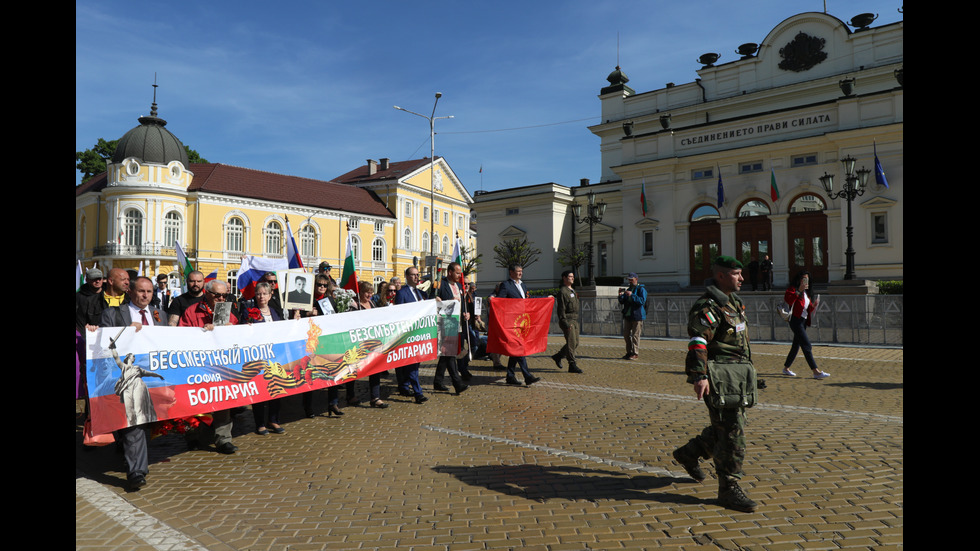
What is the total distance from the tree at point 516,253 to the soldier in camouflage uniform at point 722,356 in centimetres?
3467

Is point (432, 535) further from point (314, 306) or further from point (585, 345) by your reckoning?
point (585, 345)

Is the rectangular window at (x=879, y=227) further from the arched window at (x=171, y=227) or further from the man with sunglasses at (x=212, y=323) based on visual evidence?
the arched window at (x=171, y=227)

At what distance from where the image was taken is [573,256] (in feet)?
126

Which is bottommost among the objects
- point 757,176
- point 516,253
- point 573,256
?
point 573,256

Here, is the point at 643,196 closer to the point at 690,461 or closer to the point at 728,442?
the point at 690,461

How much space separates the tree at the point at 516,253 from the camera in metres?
40.2

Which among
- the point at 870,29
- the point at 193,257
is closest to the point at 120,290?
the point at 870,29

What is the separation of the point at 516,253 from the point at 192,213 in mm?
30964

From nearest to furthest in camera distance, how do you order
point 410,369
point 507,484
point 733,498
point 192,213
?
point 733,498, point 507,484, point 410,369, point 192,213

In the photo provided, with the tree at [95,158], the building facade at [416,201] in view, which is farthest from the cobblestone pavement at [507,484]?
the tree at [95,158]

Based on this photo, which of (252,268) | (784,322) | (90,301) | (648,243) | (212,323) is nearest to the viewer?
(212,323)

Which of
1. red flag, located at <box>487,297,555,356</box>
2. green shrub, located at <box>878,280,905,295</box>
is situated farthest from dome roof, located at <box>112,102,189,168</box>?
green shrub, located at <box>878,280,905,295</box>

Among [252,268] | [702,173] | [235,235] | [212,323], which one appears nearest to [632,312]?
[252,268]

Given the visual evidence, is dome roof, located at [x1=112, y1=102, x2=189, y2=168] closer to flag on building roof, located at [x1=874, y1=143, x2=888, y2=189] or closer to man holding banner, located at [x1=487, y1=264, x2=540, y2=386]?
man holding banner, located at [x1=487, y1=264, x2=540, y2=386]
